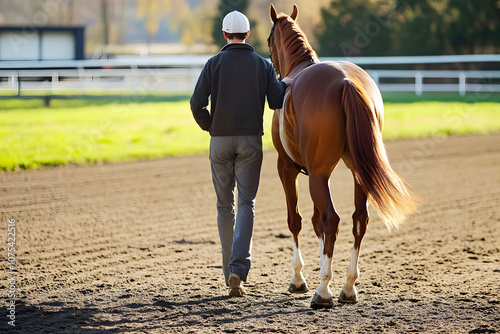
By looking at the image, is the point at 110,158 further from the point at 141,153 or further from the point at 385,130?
the point at 385,130

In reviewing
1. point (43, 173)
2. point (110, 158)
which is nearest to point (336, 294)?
point (43, 173)

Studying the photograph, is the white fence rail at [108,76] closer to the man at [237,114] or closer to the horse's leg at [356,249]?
the man at [237,114]

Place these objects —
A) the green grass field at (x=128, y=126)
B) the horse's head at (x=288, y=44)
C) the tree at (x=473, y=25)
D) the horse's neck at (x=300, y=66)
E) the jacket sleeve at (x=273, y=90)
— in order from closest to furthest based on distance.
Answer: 1. the jacket sleeve at (x=273, y=90)
2. the horse's neck at (x=300, y=66)
3. the horse's head at (x=288, y=44)
4. the green grass field at (x=128, y=126)
5. the tree at (x=473, y=25)

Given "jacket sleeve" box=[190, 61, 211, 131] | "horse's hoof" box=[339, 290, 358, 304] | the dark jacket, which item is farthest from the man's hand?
"horse's hoof" box=[339, 290, 358, 304]

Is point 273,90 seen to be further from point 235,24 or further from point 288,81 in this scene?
point 235,24

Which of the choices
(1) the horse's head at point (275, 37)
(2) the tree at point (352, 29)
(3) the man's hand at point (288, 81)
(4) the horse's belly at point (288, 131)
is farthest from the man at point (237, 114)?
(2) the tree at point (352, 29)

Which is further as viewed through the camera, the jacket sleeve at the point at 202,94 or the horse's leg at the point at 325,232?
the jacket sleeve at the point at 202,94

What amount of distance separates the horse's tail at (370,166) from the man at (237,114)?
2.09ft

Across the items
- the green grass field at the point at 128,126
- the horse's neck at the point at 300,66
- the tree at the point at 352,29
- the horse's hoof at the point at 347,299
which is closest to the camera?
the horse's hoof at the point at 347,299

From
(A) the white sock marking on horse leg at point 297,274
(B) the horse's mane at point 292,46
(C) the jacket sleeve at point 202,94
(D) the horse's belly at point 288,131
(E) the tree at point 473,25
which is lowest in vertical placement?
(A) the white sock marking on horse leg at point 297,274

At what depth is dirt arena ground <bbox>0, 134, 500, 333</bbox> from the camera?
145 inches

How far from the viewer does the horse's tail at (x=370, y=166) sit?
12.8 feet

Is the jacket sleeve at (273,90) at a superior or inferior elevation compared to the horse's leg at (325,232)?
superior

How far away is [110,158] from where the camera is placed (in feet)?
34.3
